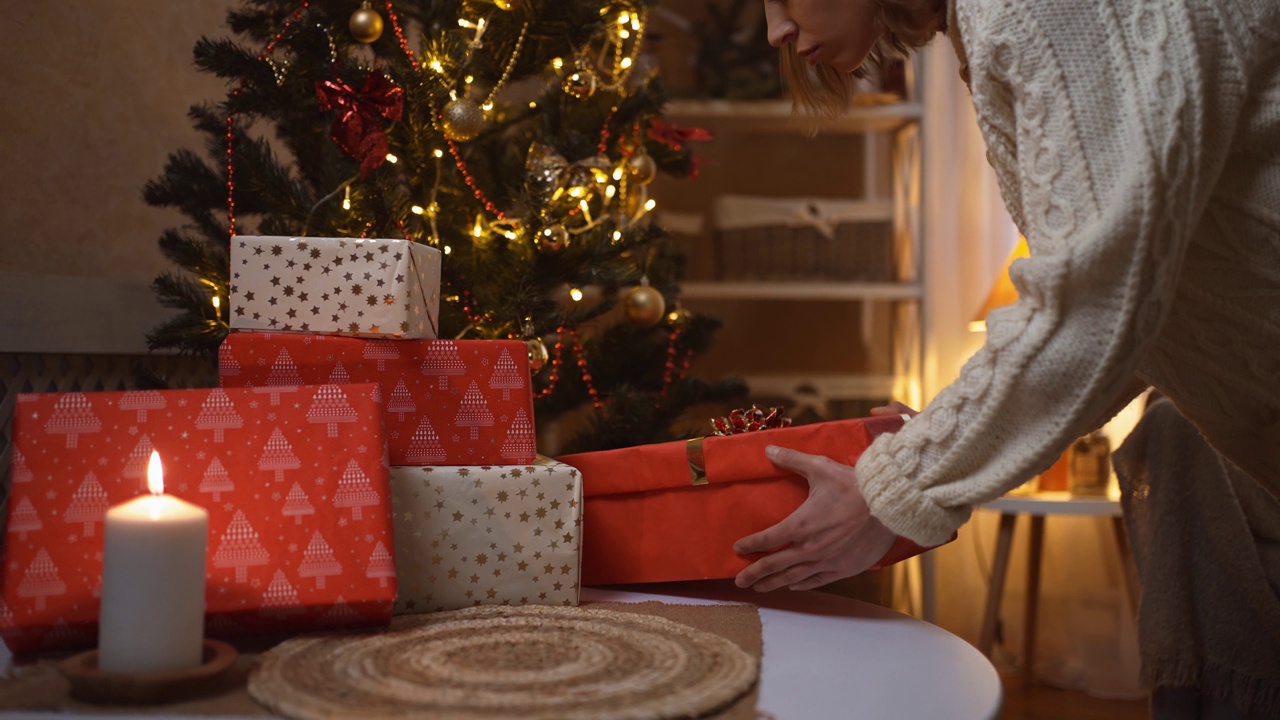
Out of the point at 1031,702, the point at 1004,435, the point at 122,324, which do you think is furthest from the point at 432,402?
the point at 1031,702

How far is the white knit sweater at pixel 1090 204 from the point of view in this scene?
0.63m

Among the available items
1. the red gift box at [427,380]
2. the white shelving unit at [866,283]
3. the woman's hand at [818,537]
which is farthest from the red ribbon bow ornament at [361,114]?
the white shelving unit at [866,283]

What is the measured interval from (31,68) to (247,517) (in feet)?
2.99

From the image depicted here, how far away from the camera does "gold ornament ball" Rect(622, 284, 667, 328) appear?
4.79 feet

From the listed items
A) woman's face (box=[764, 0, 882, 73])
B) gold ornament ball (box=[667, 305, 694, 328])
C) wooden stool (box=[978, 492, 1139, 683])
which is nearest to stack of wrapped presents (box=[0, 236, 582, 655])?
woman's face (box=[764, 0, 882, 73])

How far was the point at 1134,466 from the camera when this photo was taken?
138 centimetres

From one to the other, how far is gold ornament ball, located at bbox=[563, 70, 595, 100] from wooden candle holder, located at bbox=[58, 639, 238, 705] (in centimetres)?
99

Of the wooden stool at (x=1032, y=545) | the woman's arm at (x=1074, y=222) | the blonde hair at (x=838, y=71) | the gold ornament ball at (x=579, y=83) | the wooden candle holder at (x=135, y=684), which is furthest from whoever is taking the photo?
the wooden stool at (x=1032, y=545)

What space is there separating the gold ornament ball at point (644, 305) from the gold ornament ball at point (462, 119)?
36 cm

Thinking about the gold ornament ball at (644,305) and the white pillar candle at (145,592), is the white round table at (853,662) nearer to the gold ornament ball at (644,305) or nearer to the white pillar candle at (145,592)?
the white pillar candle at (145,592)

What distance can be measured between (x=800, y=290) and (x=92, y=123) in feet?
4.96

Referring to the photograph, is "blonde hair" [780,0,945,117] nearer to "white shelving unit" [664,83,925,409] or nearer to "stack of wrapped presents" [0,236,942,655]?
"stack of wrapped presents" [0,236,942,655]

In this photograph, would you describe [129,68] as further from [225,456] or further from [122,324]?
[225,456]

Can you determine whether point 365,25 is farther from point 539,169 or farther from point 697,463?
point 697,463
